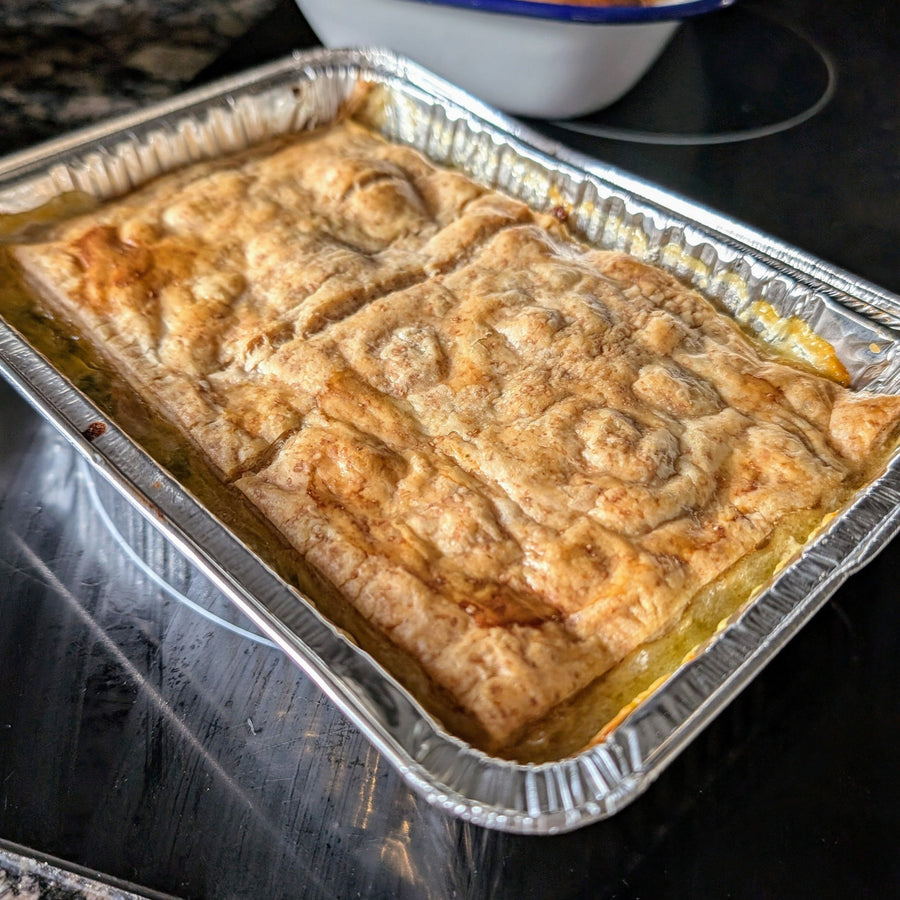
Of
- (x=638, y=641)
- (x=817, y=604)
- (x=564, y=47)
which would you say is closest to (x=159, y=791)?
(x=638, y=641)

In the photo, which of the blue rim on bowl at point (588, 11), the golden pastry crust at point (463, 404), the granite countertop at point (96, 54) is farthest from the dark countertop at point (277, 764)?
the blue rim on bowl at point (588, 11)

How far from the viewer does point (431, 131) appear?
8.07 ft

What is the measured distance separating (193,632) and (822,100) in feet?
9.27

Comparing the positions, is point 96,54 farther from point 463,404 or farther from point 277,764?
point 277,764

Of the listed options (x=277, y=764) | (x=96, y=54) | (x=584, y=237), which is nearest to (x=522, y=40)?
(x=584, y=237)

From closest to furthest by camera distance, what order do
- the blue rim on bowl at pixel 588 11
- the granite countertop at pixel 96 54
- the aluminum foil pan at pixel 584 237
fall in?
1. the aluminum foil pan at pixel 584 237
2. the blue rim on bowl at pixel 588 11
3. the granite countertop at pixel 96 54

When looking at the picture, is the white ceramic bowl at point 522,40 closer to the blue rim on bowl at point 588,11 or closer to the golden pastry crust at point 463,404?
the blue rim on bowl at point 588,11

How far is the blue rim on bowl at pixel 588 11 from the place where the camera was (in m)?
2.23

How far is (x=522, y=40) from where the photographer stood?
239 cm

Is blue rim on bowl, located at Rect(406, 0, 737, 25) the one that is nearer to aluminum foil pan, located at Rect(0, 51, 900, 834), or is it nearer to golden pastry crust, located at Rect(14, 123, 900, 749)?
aluminum foil pan, located at Rect(0, 51, 900, 834)

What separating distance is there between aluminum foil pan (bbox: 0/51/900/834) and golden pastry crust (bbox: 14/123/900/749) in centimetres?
12

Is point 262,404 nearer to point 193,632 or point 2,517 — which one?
point 193,632

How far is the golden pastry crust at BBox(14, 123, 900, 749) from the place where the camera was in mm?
1355

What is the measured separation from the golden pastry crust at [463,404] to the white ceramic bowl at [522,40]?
1.68ft
